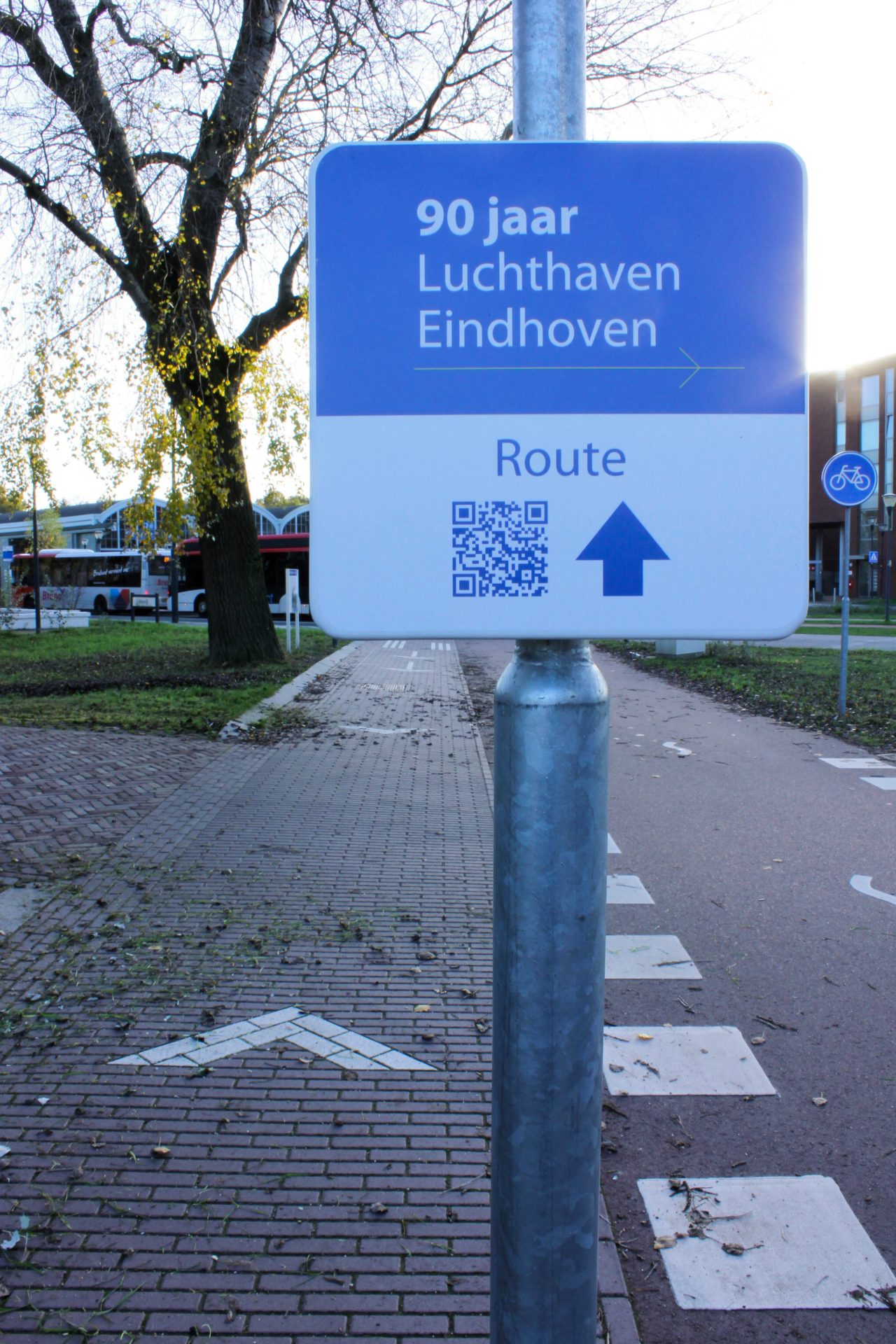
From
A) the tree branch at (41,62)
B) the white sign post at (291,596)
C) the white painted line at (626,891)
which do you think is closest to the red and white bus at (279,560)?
the white sign post at (291,596)

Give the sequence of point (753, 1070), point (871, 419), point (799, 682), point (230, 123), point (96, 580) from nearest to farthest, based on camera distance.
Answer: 1. point (753, 1070)
2. point (230, 123)
3. point (799, 682)
4. point (96, 580)
5. point (871, 419)

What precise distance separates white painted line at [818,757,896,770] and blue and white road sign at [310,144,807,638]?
9.35 metres

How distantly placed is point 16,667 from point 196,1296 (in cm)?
1816

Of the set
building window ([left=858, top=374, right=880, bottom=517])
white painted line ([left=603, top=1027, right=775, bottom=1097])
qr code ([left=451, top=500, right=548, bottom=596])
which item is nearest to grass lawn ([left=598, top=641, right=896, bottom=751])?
white painted line ([left=603, top=1027, right=775, bottom=1097])

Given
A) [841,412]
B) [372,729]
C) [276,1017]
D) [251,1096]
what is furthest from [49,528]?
[251,1096]

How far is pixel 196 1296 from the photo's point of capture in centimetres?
278

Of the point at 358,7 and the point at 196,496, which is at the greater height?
the point at 358,7

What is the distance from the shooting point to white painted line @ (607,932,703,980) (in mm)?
5035

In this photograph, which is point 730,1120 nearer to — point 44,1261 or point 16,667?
point 44,1261

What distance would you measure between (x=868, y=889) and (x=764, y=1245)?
12.2 ft

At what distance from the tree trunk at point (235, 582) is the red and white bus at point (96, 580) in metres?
32.0

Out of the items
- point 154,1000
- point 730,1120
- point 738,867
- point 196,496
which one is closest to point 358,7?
point 196,496

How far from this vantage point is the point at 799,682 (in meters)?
16.9

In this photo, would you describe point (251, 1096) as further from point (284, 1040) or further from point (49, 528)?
point (49, 528)
